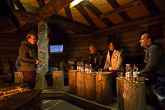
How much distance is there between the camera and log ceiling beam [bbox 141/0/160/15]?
4.99 meters

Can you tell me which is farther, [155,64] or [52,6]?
[52,6]

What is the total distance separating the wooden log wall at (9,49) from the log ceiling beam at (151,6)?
27.9ft

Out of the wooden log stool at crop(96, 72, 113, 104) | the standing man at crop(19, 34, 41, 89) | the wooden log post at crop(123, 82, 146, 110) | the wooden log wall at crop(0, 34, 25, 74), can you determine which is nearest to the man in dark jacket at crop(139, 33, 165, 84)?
the wooden log post at crop(123, 82, 146, 110)

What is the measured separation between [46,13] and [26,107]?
4.23 m

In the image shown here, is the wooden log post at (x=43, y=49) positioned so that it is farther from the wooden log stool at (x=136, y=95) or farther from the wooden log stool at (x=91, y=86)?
the wooden log stool at (x=136, y=95)

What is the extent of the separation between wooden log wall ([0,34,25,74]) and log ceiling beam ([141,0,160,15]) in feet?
27.9

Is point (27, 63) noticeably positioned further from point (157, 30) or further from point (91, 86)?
point (157, 30)

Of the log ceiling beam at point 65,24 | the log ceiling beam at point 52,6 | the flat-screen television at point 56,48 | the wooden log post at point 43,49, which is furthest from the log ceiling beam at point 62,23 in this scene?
the flat-screen television at point 56,48

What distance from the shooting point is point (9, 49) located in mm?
8430

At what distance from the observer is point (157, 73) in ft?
8.88

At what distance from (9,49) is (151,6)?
919cm

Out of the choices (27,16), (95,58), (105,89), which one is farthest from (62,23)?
Answer: (105,89)

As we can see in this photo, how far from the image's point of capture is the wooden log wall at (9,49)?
816 centimetres

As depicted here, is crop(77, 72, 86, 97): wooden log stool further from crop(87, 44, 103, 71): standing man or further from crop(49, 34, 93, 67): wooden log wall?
crop(49, 34, 93, 67): wooden log wall
